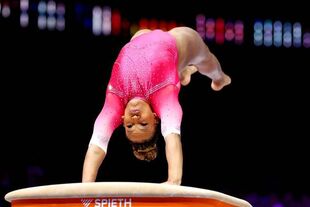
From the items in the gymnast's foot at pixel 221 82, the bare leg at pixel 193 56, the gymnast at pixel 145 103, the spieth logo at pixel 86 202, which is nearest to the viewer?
the spieth logo at pixel 86 202

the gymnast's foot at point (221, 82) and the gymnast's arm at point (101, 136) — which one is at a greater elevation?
the gymnast's foot at point (221, 82)

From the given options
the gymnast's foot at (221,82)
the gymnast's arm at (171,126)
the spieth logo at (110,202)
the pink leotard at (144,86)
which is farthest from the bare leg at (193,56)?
the spieth logo at (110,202)

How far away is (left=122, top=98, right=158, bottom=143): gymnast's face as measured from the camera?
132 inches

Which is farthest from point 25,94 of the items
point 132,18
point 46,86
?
point 132,18

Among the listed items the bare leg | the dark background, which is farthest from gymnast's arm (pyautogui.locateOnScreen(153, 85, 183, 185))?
the dark background

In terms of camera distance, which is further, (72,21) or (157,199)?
(72,21)

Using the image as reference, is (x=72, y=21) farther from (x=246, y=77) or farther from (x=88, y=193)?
(x=88, y=193)

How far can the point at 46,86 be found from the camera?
6.11 meters

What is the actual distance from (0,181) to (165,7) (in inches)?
82.6

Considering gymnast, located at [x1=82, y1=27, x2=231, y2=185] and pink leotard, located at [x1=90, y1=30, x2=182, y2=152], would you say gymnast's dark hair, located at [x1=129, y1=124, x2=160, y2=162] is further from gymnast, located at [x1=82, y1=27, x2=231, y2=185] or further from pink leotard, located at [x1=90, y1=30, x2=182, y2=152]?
pink leotard, located at [x1=90, y1=30, x2=182, y2=152]

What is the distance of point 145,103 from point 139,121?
127 millimetres

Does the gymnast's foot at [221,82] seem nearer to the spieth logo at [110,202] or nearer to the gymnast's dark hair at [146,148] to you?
the gymnast's dark hair at [146,148]

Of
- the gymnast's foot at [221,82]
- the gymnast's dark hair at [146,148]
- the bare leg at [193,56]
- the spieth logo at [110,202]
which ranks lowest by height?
the spieth logo at [110,202]

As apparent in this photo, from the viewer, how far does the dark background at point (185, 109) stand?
19.7 feet
